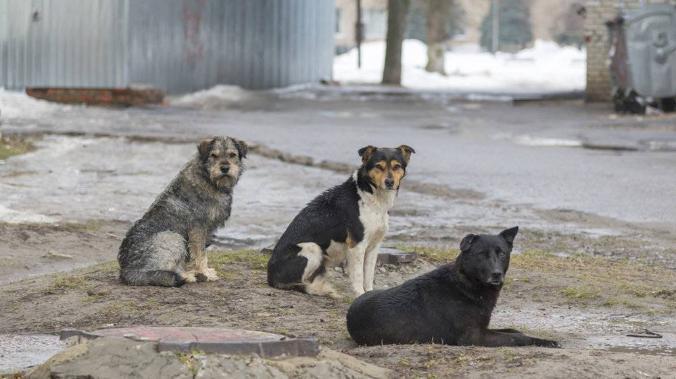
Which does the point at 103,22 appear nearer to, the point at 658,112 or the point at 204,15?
the point at 204,15

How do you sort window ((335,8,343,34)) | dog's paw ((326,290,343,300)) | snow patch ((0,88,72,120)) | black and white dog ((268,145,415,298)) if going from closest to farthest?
black and white dog ((268,145,415,298)), dog's paw ((326,290,343,300)), snow patch ((0,88,72,120)), window ((335,8,343,34))

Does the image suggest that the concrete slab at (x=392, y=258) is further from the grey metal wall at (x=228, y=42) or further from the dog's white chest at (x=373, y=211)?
the grey metal wall at (x=228, y=42)

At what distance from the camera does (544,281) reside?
33.9 ft

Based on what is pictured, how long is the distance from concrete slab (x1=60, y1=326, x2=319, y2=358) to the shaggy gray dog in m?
2.57

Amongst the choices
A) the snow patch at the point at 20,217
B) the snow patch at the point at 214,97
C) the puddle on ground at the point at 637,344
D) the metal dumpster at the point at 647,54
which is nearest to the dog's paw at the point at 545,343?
the puddle on ground at the point at 637,344

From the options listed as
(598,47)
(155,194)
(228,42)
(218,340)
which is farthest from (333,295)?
(598,47)

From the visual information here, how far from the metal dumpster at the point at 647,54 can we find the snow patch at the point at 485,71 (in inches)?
477

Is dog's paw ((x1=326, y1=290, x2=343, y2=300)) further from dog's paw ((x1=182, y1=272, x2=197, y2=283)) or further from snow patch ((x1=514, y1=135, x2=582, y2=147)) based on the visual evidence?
snow patch ((x1=514, y1=135, x2=582, y2=147))

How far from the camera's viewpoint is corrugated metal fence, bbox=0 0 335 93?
97.8 feet

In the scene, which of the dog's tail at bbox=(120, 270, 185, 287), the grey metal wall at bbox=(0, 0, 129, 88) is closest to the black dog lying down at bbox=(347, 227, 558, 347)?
the dog's tail at bbox=(120, 270, 185, 287)

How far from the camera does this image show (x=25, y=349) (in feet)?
25.7

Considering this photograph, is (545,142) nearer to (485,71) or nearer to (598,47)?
(598,47)

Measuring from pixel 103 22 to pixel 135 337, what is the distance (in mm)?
23944

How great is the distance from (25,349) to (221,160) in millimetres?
2392
